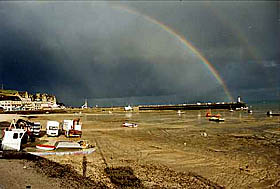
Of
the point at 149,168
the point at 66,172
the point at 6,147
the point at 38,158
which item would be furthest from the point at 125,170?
the point at 6,147

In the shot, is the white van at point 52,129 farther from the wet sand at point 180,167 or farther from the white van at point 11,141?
the wet sand at point 180,167

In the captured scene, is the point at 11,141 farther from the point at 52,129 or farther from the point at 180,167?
the point at 180,167

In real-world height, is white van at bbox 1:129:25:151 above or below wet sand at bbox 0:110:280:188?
above

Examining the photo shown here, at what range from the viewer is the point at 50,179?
11.0 metres

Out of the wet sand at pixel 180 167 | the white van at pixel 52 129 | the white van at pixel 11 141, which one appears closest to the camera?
the wet sand at pixel 180 167

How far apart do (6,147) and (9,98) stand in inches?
5836

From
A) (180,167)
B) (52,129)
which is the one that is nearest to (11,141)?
(52,129)

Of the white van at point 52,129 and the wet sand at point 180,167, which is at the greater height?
the white van at point 52,129

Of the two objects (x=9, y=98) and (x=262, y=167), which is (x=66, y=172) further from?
(x=9, y=98)

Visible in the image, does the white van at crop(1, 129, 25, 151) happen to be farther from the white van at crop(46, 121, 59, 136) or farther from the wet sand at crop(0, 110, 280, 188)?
the white van at crop(46, 121, 59, 136)

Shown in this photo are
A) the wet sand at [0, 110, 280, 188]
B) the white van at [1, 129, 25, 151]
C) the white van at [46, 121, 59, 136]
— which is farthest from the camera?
the white van at [46, 121, 59, 136]

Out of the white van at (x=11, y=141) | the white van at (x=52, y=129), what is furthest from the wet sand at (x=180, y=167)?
the white van at (x=52, y=129)

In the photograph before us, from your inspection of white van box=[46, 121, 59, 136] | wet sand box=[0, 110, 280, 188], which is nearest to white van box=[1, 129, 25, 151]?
wet sand box=[0, 110, 280, 188]

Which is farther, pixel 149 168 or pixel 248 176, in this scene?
pixel 149 168
